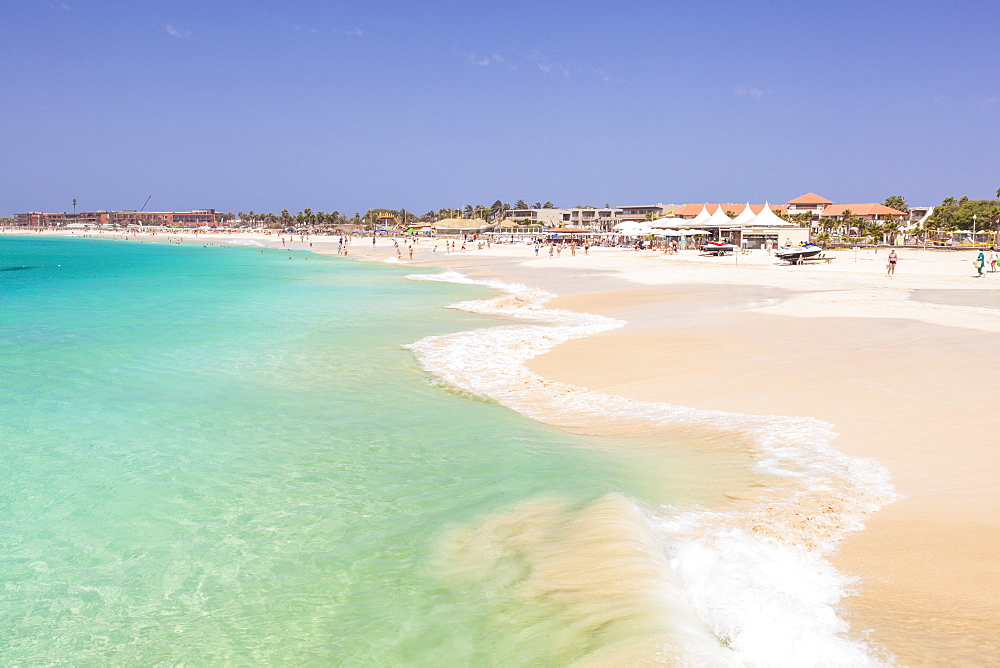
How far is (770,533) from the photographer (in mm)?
5926

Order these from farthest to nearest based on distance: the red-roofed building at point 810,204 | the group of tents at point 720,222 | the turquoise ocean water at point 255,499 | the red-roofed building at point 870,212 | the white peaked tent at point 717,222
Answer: the red-roofed building at point 810,204 → the red-roofed building at point 870,212 → the white peaked tent at point 717,222 → the group of tents at point 720,222 → the turquoise ocean water at point 255,499

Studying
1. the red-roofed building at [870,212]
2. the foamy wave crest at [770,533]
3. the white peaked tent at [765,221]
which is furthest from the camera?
the red-roofed building at [870,212]

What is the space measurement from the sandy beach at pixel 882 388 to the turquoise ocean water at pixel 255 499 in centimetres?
229

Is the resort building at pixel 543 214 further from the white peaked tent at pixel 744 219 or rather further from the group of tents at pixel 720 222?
the white peaked tent at pixel 744 219

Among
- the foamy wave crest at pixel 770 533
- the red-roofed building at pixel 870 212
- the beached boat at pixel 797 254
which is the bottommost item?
the foamy wave crest at pixel 770 533

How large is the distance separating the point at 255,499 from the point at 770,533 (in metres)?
5.19

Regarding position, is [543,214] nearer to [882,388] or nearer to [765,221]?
[765,221]

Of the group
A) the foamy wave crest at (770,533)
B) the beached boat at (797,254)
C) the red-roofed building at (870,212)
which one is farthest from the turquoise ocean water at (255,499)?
the red-roofed building at (870,212)

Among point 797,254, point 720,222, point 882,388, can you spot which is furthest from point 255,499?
point 720,222

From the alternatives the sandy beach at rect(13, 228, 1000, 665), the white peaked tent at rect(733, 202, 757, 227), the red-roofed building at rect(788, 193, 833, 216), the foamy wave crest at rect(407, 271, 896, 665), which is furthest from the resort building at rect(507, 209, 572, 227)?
the foamy wave crest at rect(407, 271, 896, 665)

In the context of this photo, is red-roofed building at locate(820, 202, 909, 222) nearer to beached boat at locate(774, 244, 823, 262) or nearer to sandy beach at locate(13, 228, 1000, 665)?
beached boat at locate(774, 244, 823, 262)

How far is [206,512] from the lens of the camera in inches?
276

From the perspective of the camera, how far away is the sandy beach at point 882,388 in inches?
186

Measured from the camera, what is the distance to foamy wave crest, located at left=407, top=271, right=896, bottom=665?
443cm
